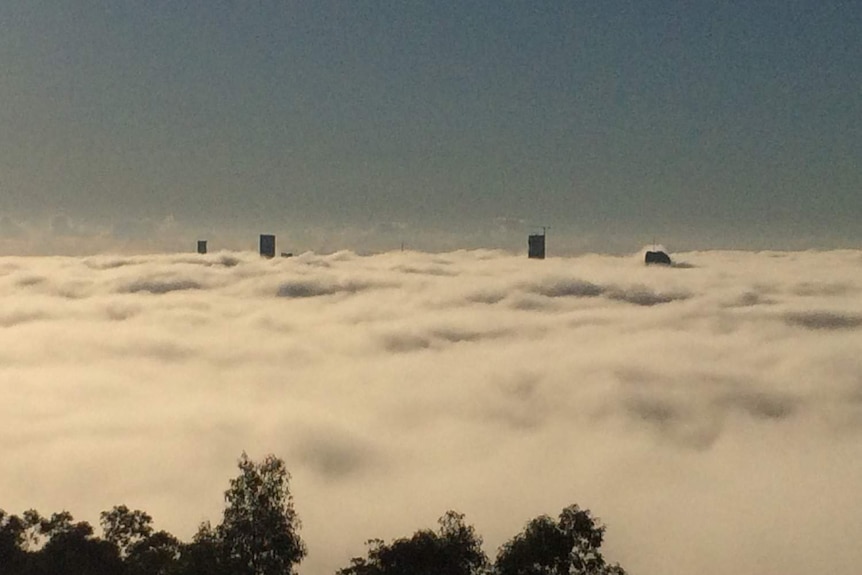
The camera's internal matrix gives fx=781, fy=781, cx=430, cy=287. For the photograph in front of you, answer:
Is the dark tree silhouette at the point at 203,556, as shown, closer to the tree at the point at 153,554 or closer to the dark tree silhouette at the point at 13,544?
the tree at the point at 153,554

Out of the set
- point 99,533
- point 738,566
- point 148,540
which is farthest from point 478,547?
point 738,566

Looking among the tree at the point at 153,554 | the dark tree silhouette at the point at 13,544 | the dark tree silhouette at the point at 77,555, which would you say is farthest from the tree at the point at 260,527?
the dark tree silhouette at the point at 13,544

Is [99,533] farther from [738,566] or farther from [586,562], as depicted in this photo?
[738,566]

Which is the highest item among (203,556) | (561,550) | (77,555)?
(561,550)

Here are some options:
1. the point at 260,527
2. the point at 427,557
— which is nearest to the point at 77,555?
the point at 260,527

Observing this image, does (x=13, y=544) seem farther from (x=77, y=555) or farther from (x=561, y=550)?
(x=561, y=550)
